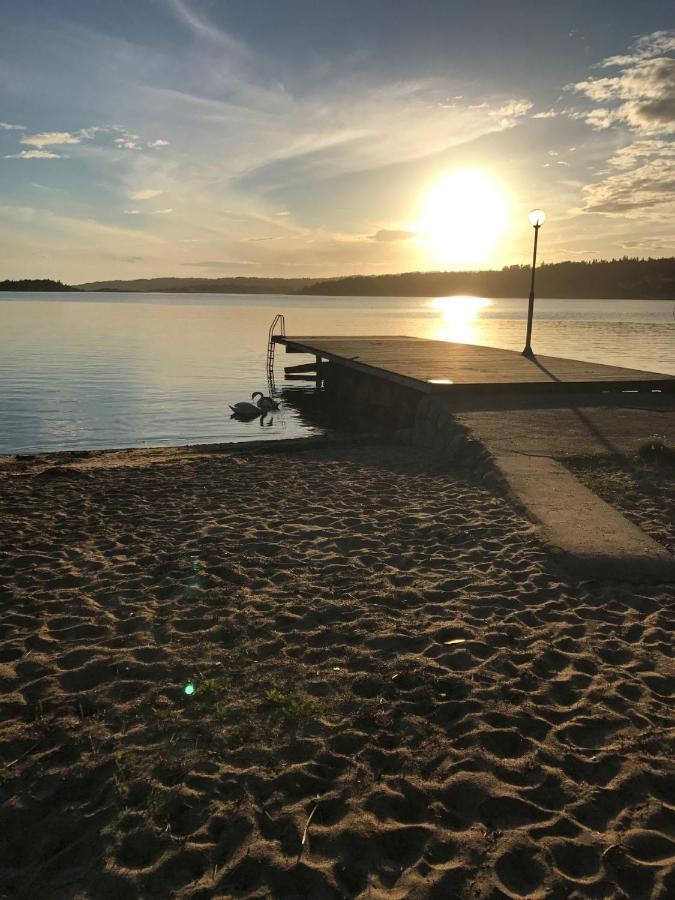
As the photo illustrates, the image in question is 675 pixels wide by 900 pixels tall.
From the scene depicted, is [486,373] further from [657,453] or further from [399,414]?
[657,453]

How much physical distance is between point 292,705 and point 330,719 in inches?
10.4

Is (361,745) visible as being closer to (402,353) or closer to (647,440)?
(647,440)

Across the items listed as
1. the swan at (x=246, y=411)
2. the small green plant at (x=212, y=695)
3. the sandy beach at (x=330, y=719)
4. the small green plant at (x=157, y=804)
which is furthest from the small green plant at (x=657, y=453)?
the swan at (x=246, y=411)

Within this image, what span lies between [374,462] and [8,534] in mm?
6126

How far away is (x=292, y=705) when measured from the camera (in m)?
4.04

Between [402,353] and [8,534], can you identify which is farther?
[402,353]

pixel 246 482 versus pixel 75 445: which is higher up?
pixel 246 482

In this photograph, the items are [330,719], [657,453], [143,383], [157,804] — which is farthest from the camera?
[143,383]

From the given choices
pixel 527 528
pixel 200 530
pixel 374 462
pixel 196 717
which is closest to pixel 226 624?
pixel 196 717

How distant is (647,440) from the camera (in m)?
10.5

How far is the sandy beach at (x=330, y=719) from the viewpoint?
2938 millimetres

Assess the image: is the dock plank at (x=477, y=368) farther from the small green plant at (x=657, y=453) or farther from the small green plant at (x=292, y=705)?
the small green plant at (x=292, y=705)

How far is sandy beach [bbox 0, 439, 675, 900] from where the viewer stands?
294cm

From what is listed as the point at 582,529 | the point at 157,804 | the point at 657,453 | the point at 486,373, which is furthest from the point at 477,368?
the point at 157,804
